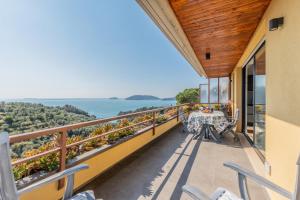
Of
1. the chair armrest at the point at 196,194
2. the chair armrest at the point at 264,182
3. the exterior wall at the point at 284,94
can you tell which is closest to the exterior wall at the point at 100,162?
the chair armrest at the point at 196,194

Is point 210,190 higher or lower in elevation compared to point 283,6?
lower

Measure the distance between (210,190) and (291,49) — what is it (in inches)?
74.6

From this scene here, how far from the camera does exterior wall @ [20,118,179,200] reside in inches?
70.9

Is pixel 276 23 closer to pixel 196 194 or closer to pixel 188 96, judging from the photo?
pixel 196 194

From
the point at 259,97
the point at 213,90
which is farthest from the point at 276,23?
the point at 213,90

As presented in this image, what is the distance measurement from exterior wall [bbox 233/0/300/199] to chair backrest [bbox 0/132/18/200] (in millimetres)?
2166

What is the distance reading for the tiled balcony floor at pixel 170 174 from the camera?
7.13ft

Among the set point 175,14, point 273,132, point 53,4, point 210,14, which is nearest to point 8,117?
point 53,4

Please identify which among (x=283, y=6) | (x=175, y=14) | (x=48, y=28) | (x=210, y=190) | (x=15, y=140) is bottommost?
(x=210, y=190)

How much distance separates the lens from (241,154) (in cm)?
358

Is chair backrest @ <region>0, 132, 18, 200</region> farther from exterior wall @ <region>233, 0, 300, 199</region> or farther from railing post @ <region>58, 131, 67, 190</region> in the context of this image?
exterior wall @ <region>233, 0, 300, 199</region>

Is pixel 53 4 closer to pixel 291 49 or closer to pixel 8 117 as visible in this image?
pixel 8 117

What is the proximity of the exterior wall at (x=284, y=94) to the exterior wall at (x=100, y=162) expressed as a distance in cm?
237

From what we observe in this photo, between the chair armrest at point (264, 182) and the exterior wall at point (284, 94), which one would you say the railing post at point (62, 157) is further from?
the exterior wall at point (284, 94)
